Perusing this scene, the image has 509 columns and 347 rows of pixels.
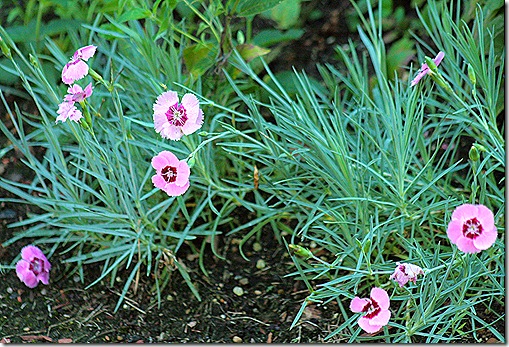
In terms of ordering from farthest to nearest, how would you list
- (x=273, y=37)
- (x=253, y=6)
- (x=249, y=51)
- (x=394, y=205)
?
(x=273, y=37), (x=249, y=51), (x=253, y=6), (x=394, y=205)

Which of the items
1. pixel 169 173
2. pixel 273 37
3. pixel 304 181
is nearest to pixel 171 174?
pixel 169 173

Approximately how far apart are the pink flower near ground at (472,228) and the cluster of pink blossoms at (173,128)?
0.52 metres

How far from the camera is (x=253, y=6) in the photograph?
1.82 metres

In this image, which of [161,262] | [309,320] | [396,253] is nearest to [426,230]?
[396,253]

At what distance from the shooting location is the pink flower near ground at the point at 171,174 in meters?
1.42

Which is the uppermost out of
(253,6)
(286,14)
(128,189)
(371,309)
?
(253,6)

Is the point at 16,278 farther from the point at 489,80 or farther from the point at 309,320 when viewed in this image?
the point at 489,80

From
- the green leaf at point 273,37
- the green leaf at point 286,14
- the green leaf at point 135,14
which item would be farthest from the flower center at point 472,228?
the green leaf at point 286,14

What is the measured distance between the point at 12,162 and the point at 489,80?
142cm

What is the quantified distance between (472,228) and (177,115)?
2.00 ft

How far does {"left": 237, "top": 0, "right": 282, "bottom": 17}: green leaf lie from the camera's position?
180 cm

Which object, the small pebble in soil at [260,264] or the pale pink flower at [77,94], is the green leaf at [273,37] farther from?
the pale pink flower at [77,94]

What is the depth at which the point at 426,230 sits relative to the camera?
185cm

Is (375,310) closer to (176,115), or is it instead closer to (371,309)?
(371,309)
